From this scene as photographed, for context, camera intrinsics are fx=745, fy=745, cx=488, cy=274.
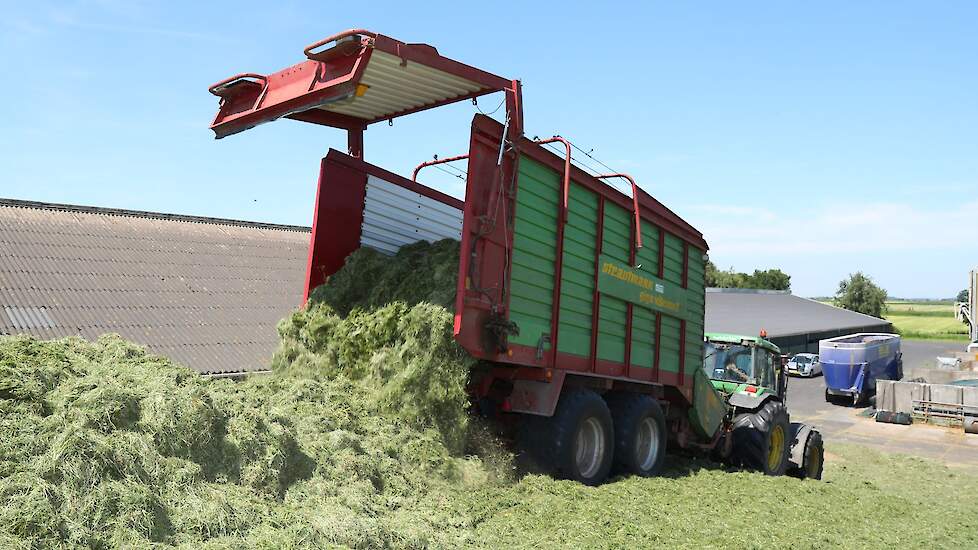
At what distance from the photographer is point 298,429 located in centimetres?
521

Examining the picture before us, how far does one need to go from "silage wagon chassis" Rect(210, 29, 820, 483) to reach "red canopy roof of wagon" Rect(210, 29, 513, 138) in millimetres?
15

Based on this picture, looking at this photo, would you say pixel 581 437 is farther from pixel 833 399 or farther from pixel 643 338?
pixel 833 399

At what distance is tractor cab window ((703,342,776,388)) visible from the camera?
10.8 meters

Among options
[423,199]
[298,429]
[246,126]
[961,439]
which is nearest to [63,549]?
[298,429]

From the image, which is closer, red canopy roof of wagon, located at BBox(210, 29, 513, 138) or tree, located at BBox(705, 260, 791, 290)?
red canopy roof of wagon, located at BBox(210, 29, 513, 138)

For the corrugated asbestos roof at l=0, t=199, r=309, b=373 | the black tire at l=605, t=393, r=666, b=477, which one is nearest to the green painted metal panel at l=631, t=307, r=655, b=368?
the black tire at l=605, t=393, r=666, b=477

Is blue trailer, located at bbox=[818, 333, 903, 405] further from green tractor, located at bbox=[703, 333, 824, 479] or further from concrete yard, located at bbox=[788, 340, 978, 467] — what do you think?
green tractor, located at bbox=[703, 333, 824, 479]

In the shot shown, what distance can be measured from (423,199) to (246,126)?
1.97 meters

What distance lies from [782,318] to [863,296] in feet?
90.5

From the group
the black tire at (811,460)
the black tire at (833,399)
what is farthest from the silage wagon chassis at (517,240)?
the black tire at (833,399)

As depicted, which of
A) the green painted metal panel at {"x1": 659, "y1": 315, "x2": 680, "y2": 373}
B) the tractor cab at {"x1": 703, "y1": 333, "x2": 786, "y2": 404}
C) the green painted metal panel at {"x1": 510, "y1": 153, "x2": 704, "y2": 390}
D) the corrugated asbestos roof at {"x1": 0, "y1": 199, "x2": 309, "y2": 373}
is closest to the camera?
the green painted metal panel at {"x1": 510, "y1": 153, "x2": 704, "y2": 390}

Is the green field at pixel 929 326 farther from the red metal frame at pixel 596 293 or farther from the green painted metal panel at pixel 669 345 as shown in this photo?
the red metal frame at pixel 596 293

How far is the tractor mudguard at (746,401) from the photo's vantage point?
34.2 feet

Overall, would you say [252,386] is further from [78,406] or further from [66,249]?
[66,249]
